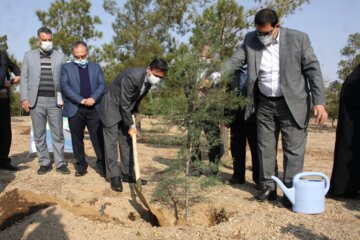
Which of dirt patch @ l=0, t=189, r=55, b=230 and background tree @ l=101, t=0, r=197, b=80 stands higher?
background tree @ l=101, t=0, r=197, b=80

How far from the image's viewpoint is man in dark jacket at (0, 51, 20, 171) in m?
5.89

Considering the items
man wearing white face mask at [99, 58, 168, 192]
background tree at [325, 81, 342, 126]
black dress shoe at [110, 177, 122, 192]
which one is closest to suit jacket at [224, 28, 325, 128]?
man wearing white face mask at [99, 58, 168, 192]

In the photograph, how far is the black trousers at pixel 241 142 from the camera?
5.16 metres

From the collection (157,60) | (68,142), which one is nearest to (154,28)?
(68,142)

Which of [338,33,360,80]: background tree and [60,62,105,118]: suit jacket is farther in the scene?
[338,33,360,80]: background tree

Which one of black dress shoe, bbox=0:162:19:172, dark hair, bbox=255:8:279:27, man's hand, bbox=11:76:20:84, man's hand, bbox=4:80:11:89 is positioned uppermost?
dark hair, bbox=255:8:279:27

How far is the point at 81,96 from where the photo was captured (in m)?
5.70

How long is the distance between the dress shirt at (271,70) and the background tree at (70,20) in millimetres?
8113

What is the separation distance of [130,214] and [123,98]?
1333mm

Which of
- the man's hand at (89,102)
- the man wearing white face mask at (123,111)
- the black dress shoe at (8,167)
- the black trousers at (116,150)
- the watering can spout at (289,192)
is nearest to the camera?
the watering can spout at (289,192)

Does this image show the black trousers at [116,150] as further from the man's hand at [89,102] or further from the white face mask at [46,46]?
the white face mask at [46,46]

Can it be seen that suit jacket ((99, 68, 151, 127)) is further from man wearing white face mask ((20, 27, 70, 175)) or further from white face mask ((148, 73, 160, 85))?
man wearing white face mask ((20, 27, 70, 175))

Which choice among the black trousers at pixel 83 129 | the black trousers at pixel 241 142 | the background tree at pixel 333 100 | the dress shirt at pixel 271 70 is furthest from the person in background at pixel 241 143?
the background tree at pixel 333 100

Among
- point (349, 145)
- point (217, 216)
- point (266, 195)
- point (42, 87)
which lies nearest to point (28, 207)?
point (42, 87)
